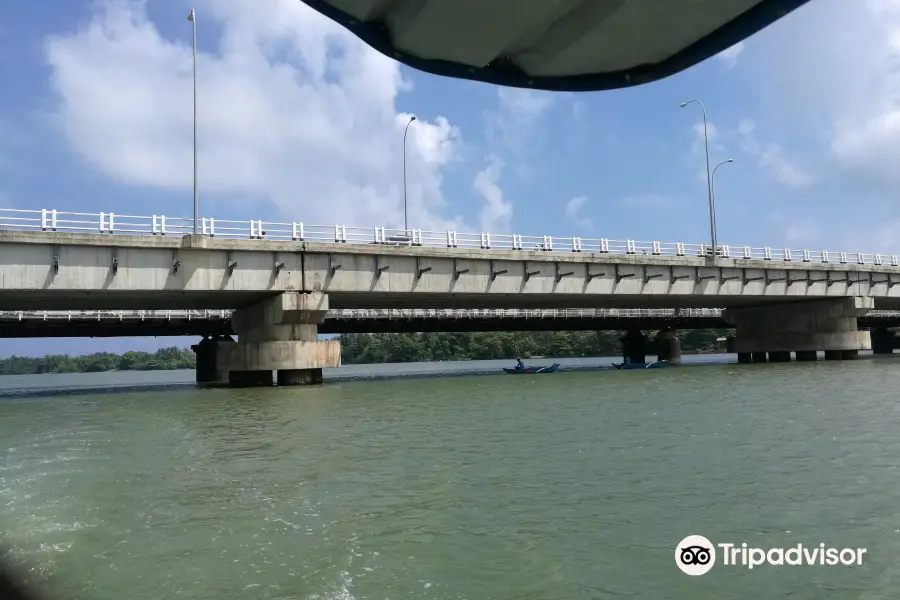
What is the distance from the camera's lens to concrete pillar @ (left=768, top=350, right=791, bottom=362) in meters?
63.3

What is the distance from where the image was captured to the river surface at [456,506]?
24.5 feet

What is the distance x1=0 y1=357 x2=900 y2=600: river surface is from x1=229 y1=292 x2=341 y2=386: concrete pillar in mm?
17342

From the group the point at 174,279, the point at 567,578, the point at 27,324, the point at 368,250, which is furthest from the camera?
the point at 27,324

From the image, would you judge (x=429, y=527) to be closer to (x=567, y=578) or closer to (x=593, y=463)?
(x=567, y=578)

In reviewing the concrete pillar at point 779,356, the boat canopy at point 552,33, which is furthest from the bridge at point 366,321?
the boat canopy at point 552,33

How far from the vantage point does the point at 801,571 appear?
7.51m

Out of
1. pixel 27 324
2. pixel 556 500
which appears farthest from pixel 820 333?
pixel 27 324

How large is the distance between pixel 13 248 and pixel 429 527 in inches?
1190

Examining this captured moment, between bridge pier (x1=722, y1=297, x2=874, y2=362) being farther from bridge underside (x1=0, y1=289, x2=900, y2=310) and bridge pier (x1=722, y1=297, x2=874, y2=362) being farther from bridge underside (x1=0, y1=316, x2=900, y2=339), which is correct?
bridge underside (x1=0, y1=316, x2=900, y2=339)

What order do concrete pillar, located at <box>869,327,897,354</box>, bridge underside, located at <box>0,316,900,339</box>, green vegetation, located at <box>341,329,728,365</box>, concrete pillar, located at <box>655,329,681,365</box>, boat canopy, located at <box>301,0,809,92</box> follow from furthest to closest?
green vegetation, located at <box>341,329,728,365</box> < concrete pillar, located at <box>869,327,897,354</box> < concrete pillar, located at <box>655,329,681,365</box> < bridge underside, located at <box>0,316,900,339</box> < boat canopy, located at <box>301,0,809,92</box>

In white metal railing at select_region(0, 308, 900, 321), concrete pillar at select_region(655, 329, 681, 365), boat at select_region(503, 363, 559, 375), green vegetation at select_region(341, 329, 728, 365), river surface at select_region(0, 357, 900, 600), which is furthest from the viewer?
Answer: green vegetation at select_region(341, 329, 728, 365)

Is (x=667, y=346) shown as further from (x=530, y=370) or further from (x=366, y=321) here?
(x=366, y=321)

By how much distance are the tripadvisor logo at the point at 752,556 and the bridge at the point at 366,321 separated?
48.6 meters

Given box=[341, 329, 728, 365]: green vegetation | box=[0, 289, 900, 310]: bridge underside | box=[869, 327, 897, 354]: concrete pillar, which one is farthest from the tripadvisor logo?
box=[341, 329, 728, 365]: green vegetation
